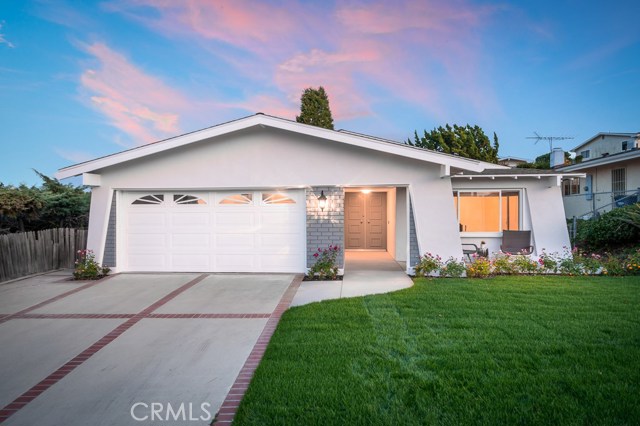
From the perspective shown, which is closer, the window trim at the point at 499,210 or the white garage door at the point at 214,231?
the white garage door at the point at 214,231

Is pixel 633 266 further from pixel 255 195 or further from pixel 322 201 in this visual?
pixel 255 195

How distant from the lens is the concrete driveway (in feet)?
10.5

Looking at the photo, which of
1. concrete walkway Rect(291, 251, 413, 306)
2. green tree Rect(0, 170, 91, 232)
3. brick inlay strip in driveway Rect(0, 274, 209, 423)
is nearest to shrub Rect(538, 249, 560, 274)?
concrete walkway Rect(291, 251, 413, 306)

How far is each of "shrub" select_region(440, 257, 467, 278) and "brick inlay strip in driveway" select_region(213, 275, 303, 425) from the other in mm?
4359

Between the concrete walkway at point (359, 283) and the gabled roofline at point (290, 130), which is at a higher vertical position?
the gabled roofline at point (290, 130)

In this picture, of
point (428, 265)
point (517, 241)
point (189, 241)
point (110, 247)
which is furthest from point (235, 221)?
point (517, 241)

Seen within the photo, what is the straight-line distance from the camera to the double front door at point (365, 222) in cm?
1464

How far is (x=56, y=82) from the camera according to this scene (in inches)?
556

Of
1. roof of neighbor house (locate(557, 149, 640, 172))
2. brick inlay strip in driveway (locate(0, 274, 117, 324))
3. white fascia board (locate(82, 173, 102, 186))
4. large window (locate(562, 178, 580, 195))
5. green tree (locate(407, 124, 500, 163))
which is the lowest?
brick inlay strip in driveway (locate(0, 274, 117, 324))

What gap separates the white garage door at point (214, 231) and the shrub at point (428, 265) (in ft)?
9.97

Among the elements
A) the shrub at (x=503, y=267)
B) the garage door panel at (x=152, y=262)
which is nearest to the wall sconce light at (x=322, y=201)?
the garage door panel at (x=152, y=262)

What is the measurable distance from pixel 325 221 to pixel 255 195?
2.09 meters

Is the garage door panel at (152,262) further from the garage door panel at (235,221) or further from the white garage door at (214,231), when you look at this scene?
the garage door panel at (235,221)

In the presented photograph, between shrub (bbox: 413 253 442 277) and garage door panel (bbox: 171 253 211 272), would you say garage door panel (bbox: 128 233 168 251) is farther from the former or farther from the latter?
shrub (bbox: 413 253 442 277)
